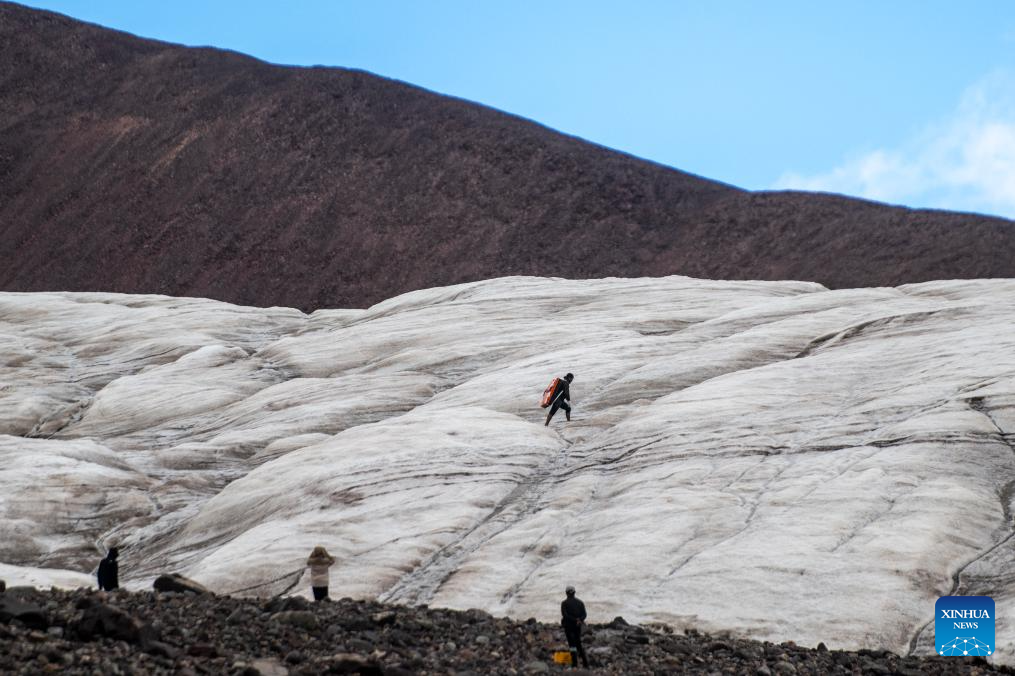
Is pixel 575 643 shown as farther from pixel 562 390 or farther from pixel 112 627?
pixel 562 390

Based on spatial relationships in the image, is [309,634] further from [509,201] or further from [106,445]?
[509,201]

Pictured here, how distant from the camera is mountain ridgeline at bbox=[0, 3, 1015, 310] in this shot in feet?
277

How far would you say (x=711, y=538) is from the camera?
2077 centimetres

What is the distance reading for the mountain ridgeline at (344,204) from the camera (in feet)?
277

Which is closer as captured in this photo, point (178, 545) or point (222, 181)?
point (178, 545)

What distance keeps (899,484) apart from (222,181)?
8778 cm

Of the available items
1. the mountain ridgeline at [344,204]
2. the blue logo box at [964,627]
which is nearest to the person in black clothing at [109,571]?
the blue logo box at [964,627]

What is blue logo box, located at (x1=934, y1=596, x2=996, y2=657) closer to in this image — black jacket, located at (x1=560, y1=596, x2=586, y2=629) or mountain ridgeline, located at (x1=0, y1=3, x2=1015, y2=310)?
black jacket, located at (x1=560, y1=596, x2=586, y2=629)

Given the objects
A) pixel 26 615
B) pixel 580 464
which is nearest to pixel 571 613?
pixel 26 615

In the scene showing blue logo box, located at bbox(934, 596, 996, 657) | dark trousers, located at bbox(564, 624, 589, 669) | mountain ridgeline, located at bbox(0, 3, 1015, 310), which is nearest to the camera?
blue logo box, located at bbox(934, 596, 996, 657)

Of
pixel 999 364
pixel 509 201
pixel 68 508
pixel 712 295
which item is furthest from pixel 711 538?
pixel 509 201

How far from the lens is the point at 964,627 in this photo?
1496cm

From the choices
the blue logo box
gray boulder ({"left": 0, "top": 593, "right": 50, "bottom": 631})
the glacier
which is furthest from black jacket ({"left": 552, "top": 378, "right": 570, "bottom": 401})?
gray boulder ({"left": 0, "top": 593, "right": 50, "bottom": 631})

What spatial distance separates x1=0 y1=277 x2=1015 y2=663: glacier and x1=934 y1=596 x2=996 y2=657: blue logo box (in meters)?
1.01
